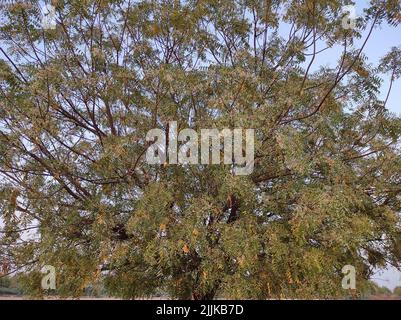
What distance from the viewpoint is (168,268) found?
5254 millimetres

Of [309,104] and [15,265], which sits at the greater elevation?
[309,104]

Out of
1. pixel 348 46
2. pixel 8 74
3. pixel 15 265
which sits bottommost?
pixel 15 265

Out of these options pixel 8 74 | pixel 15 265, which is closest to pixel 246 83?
pixel 8 74

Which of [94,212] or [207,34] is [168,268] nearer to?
[94,212]

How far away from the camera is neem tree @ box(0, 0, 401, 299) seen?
463cm

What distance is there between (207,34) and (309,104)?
1572mm

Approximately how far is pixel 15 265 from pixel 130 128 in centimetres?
211

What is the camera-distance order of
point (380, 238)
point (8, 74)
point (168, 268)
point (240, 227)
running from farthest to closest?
1. point (380, 238)
2. point (168, 268)
3. point (8, 74)
4. point (240, 227)

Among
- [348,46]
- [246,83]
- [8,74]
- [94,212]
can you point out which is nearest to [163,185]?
[94,212]

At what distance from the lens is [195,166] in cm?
514

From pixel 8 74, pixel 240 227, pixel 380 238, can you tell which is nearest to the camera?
pixel 240 227

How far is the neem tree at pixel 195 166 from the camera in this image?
182 inches

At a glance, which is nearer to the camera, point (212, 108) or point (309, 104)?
point (212, 108)

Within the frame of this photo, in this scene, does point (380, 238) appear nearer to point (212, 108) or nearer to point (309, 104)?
point (309, 104)
